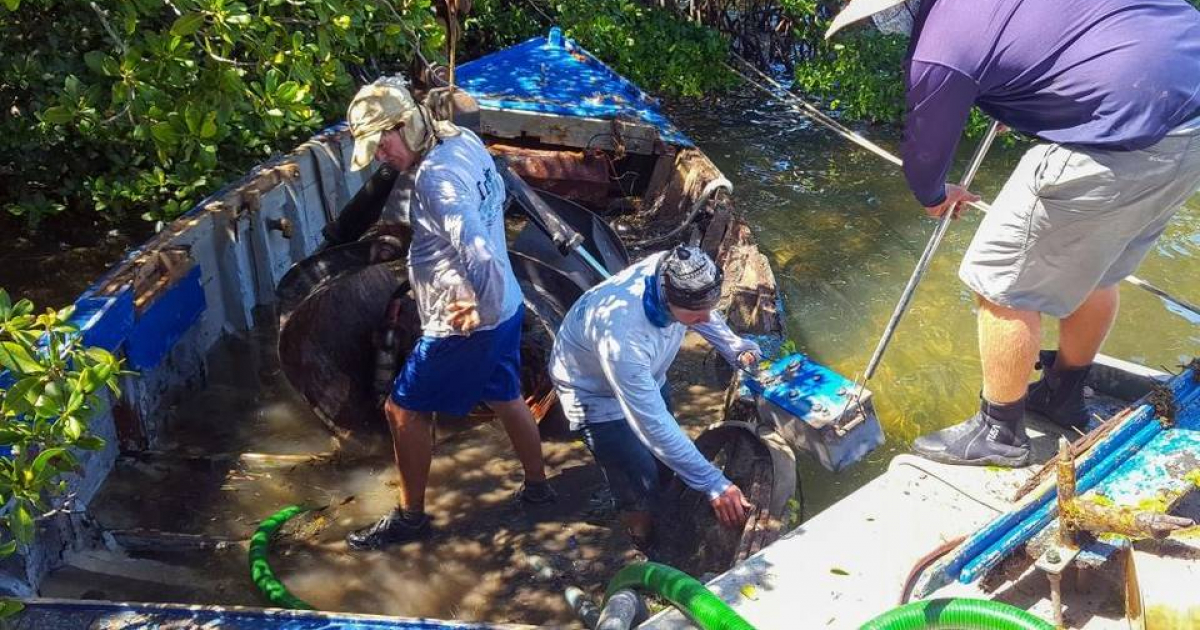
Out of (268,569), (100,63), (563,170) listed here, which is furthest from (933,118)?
(563,170)

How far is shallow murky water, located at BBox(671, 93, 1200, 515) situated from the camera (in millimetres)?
6195

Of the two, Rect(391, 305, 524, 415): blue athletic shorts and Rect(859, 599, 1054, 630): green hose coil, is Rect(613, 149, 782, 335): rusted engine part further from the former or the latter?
Rect(859, 599, 1054, 630): green hose coil

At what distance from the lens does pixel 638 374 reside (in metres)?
3.45

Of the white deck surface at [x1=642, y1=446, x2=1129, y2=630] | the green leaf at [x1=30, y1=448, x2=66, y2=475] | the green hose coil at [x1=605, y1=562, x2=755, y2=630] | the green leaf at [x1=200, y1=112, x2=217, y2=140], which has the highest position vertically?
the green leaf at [x1=200, y1=112, x2=217, y2=140]

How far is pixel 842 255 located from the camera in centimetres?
820

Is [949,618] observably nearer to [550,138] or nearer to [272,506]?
[272,506]

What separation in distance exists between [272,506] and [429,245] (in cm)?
150

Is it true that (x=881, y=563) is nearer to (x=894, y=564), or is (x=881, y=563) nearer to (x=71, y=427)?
(x=894, y=564)

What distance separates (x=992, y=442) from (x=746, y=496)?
99cm

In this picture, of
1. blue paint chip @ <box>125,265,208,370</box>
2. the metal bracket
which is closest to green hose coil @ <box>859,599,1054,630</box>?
the metal bracket

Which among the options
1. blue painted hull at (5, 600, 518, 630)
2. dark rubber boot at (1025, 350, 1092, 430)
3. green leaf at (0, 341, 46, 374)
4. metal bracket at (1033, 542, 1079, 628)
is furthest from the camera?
dark rubber boot at (1025, 350, 1092, 430)

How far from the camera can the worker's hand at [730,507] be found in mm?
3533

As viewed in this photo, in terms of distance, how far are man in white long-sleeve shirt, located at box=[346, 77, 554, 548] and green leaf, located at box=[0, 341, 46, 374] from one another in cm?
146

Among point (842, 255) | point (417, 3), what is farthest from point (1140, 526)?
point (842, 255)
